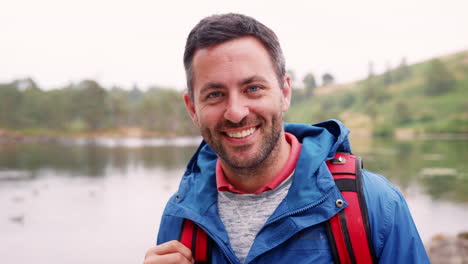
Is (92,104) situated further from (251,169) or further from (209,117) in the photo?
(251,169)

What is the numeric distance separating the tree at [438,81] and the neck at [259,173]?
157820 mm

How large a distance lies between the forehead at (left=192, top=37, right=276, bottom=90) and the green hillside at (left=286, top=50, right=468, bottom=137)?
107m

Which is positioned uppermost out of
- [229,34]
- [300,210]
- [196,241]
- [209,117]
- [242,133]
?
[229,34]

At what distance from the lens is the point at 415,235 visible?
6.86 ft

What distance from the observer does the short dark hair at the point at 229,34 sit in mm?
2443

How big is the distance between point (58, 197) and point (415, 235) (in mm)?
37171

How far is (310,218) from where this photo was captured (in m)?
2.19

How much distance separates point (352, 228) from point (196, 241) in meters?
1.01

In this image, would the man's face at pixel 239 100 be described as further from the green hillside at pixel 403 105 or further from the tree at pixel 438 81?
the tree at pixel 438 81

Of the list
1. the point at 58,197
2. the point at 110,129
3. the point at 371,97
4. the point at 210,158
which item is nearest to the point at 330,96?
the point at 371,97

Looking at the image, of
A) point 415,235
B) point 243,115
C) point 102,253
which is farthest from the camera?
point 102,253

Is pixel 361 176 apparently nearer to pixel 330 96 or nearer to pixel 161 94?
pixel 161 94

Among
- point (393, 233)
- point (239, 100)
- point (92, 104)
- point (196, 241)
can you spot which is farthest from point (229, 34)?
point (92, 104)

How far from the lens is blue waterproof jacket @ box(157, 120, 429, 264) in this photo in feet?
6.80
